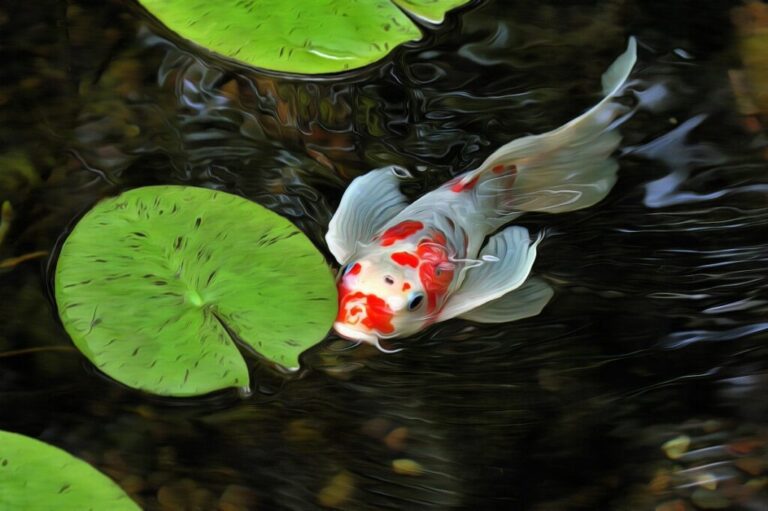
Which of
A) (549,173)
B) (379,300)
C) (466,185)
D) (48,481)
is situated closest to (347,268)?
(379,300)

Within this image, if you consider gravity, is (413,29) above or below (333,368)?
above

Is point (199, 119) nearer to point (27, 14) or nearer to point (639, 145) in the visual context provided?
point (27, 14)

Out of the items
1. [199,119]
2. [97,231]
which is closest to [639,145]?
[199,119]

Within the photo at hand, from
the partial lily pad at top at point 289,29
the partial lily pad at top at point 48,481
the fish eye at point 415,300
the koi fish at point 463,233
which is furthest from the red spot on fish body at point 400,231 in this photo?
the partial lily pad at top at point 48,481

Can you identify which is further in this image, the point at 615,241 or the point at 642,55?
the point at 642,55

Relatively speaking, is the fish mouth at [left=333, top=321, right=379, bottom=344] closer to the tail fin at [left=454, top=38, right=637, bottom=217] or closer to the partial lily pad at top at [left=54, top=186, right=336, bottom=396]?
the partial lily pad at top at [left=54, top=186, right=336, bottom=396]

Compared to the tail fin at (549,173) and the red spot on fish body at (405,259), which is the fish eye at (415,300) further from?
the tail fin at (549,173)

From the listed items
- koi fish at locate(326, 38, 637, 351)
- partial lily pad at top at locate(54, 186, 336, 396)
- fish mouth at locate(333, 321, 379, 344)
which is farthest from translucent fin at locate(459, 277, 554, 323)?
partial lily pad at top at locate(54, 186, 336, 396)
